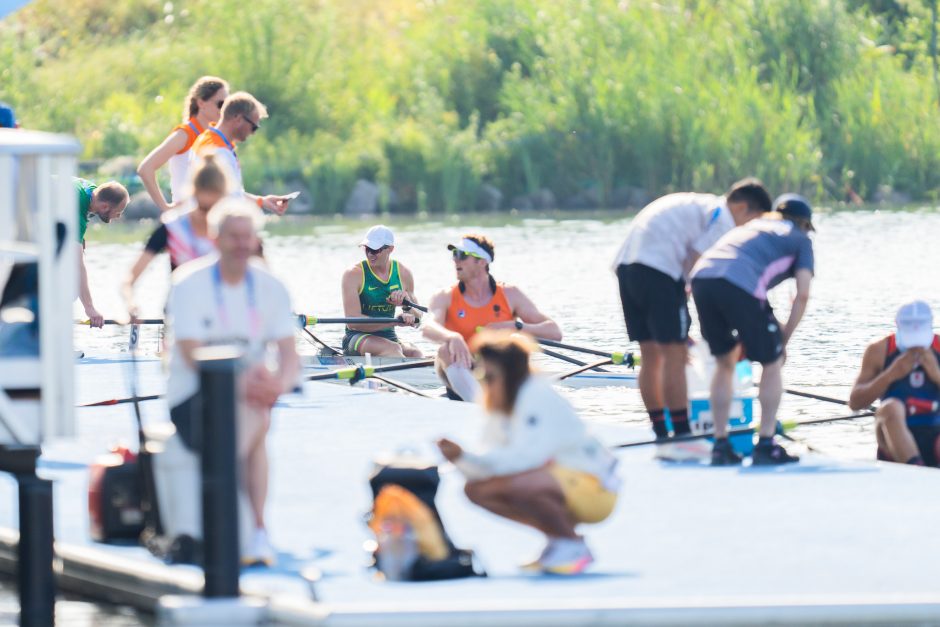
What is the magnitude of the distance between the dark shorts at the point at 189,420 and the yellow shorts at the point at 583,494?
1111 millimetres

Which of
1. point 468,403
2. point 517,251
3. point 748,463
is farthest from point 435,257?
point 748,463

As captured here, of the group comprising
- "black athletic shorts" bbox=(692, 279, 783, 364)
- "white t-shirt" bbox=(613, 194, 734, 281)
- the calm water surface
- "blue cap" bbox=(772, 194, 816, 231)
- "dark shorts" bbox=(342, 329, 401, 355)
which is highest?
"blue cap" bbox=(772, 194, 816, 231)

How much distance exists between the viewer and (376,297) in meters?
12.8

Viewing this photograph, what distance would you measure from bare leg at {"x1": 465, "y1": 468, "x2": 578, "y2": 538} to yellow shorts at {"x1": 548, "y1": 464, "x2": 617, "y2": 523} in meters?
0.02

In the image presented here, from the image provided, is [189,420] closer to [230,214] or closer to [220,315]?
[220,315]

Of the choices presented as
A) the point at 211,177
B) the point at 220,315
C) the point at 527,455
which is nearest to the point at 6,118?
the point at 211,177

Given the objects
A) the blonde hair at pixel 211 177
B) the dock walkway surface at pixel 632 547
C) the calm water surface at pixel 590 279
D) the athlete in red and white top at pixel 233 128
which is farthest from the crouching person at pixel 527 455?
the athlete in red and white top at pixel 233 128

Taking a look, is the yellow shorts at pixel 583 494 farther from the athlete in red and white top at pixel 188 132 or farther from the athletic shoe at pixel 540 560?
the athlete in red and white top at pixel 188 132

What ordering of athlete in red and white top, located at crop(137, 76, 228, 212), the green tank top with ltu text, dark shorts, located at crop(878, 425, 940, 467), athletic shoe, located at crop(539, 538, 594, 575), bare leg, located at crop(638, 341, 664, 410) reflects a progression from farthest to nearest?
the green tank top with ltu text < athlete in red and white top, located at crop(137, 76, 228, 212) < dark shorts, located at crop(878, 425, 940, 467) < bare leg, located at crop(638, 341, 664, 410) < athletic shoe, located at crop(539, 538, 594, 575)

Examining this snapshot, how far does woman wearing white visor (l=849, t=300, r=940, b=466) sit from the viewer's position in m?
9.00

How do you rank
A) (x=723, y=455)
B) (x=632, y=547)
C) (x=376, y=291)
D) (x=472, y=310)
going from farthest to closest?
(x=376, y=291), (x=472, y=310), (x=723, y=455), (x=632, y=547)

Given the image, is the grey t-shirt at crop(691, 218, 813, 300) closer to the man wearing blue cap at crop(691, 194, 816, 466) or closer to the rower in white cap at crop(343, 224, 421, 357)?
the man wearing blue cap at crop(691, 194, 816, 466)

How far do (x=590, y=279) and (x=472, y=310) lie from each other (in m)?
17.2

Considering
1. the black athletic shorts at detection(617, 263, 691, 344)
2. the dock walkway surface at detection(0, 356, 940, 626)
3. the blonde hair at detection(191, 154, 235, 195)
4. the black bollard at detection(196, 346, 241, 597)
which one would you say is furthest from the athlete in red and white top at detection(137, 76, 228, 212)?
the black bollard at detection(196, 346, 241, 597)
